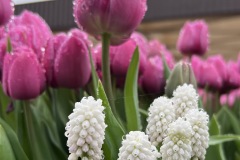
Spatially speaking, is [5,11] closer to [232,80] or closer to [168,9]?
[232,80]

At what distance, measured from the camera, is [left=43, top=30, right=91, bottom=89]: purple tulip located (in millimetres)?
456

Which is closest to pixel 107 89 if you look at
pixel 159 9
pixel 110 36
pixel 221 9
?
pixel 110 36

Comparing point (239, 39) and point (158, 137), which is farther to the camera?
point (239, 39)

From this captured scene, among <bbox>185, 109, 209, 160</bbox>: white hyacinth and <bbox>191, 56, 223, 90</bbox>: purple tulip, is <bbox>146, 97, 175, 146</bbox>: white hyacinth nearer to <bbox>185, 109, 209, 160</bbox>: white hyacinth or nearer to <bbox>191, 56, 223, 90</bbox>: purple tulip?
<bbox>185, 109, 209, 160</bbox>: white hyacinth

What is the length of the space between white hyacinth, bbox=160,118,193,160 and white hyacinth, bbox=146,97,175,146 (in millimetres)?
25

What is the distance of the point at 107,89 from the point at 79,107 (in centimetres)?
16

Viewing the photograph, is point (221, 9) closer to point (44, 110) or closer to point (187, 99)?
point (44, 110)

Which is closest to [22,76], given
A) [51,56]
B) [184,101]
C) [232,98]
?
[51,56]

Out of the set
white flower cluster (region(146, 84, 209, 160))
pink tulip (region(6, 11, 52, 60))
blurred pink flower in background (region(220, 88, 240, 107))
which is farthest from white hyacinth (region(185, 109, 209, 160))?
blurred pink flower in background (region(220, 88, 240, 107))

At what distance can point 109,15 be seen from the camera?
0.41m

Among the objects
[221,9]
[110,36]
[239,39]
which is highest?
[239,39]

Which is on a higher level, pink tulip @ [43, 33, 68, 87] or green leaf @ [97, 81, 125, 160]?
pink tulip @ [43, 33, 68, 87]

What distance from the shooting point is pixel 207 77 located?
0.79 meters

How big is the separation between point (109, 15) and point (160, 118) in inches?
4.9
